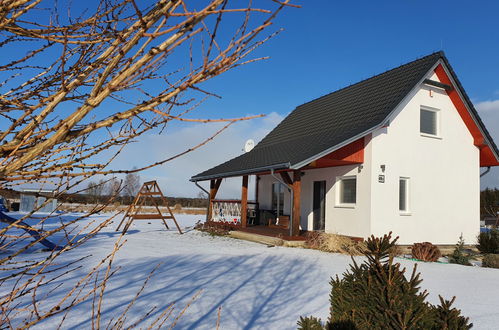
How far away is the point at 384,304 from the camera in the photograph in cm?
272

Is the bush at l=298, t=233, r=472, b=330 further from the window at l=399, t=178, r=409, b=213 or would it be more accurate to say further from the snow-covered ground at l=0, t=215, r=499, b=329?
the window at l=399, t=178, r=409, b=213

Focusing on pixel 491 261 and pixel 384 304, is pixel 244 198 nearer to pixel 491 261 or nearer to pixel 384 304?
pixel 491 261

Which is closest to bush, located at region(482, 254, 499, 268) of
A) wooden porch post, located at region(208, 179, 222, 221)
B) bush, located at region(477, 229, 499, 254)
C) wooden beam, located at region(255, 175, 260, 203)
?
bush, located at region(477, 229, 499, 254)

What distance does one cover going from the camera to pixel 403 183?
44.4ft

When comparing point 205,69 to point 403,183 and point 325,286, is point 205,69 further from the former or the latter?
point 403,183

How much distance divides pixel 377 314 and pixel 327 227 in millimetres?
11671

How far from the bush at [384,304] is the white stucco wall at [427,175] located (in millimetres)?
9790

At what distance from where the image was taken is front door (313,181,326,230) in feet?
49.1

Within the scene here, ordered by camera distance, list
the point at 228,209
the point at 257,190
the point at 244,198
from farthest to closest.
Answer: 1. the point at 257,190
2. the point at 228,209
3. the point at 244,198

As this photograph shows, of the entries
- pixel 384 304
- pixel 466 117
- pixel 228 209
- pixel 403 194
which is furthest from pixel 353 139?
pixel 384 304

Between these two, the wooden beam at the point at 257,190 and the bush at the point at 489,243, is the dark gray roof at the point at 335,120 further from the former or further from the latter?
the bush at the point at 489,243

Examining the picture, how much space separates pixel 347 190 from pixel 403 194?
187cm

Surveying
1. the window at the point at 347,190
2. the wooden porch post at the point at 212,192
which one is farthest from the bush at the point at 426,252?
the wooden porch post at the point at 212,192

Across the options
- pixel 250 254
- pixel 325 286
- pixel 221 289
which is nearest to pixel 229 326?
pixel 221 289
